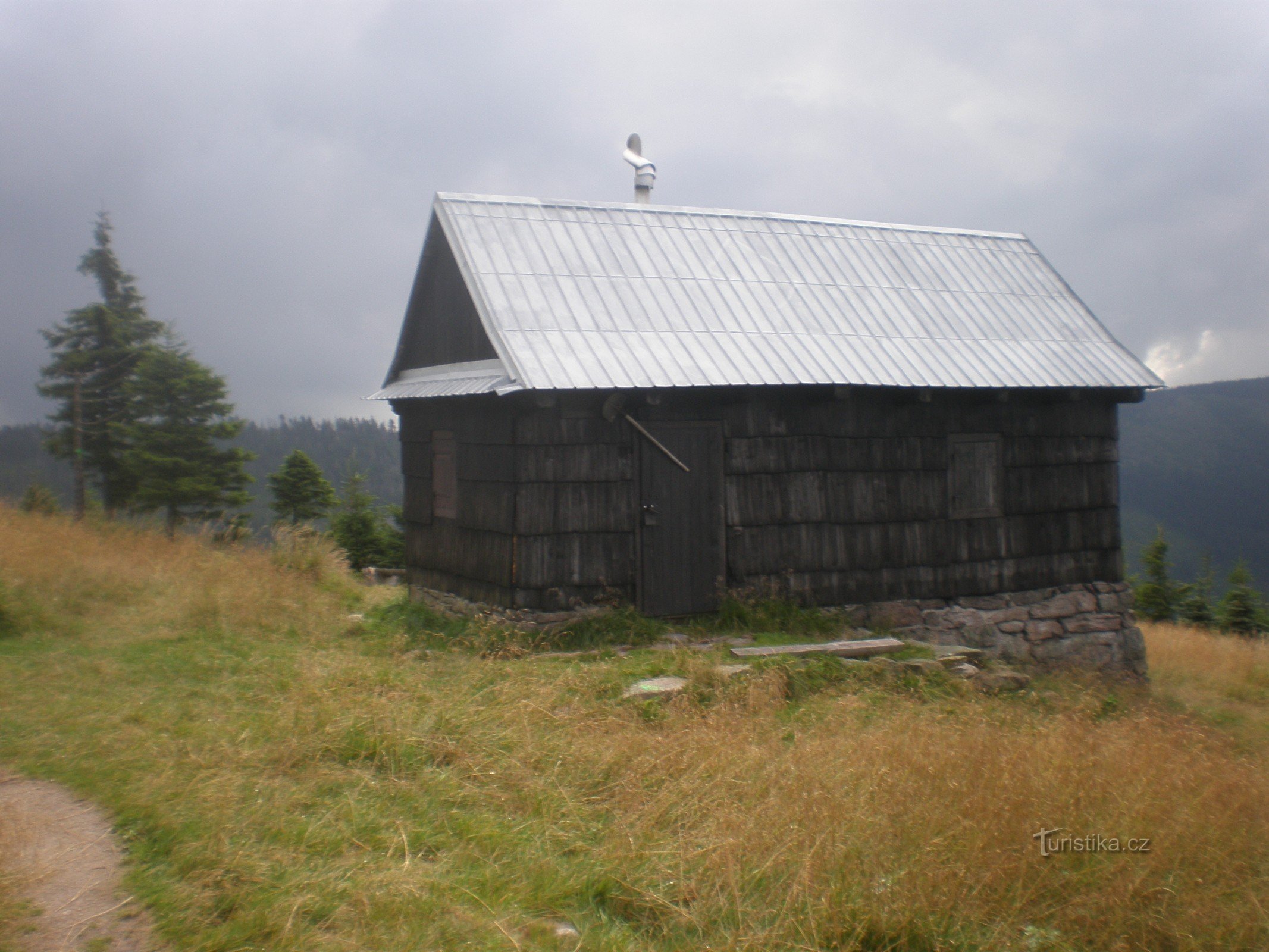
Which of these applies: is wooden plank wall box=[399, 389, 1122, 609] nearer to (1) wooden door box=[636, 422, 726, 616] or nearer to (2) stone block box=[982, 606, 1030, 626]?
(1) wooden door box=[636, 422, 726, 616]

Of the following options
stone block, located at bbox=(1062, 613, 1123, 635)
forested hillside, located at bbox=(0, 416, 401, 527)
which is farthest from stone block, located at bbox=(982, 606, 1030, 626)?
forested hillside, located at bbox=(0, 416, 401, 527)

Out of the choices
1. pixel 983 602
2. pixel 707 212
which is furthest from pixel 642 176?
pixel 983 602

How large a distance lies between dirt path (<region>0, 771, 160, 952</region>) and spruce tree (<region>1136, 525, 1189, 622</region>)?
27208mm

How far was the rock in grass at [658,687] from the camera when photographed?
7.24 metres

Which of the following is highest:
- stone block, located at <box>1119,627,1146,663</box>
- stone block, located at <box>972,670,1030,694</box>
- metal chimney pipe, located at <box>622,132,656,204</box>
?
metal chimney pipe, located at <box>622,132,656,204</box>

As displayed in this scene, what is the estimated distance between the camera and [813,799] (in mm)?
4691

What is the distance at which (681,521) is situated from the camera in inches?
413

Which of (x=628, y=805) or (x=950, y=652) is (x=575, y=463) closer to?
(x=950, y=652)

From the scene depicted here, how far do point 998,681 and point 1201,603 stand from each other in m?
20.0

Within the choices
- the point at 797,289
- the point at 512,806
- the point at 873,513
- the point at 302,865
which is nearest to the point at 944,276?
the point at 797,289

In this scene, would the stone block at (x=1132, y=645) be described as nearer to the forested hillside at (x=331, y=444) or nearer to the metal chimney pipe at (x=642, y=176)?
the metal chimney pipe at (x=642, y=176)

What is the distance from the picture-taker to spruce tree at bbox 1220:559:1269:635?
23797 mm

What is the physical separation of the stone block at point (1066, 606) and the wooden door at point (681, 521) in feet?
16.5

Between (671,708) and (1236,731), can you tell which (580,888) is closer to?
(671,708)
